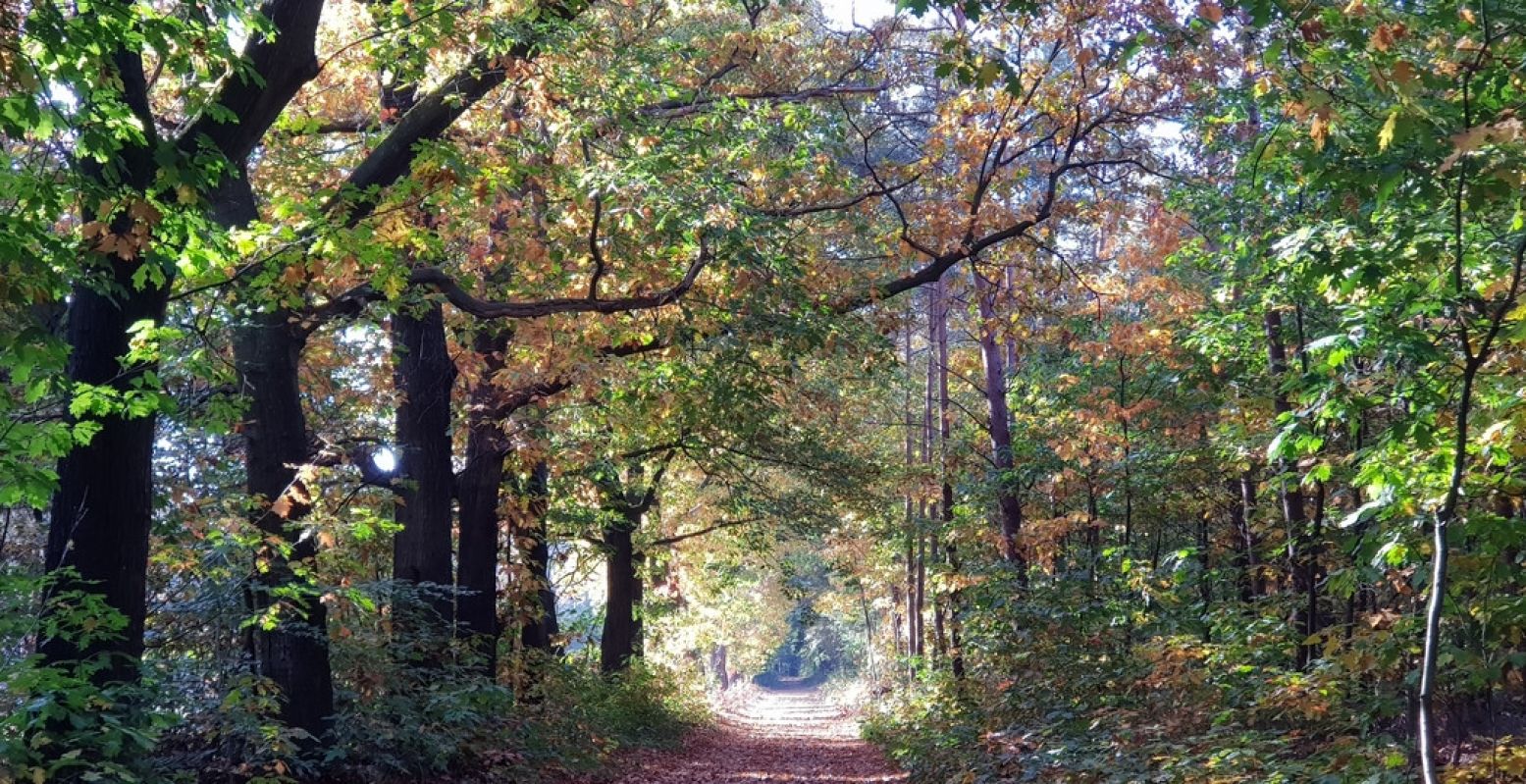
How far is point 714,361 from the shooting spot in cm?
1223

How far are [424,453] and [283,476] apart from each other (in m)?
3.16

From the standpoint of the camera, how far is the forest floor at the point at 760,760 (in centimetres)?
1577

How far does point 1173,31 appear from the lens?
5.88 m

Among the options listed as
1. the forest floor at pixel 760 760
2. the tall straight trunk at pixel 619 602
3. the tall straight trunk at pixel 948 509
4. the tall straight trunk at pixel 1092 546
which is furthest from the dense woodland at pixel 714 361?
the tall straight trunk at pixel 619 602

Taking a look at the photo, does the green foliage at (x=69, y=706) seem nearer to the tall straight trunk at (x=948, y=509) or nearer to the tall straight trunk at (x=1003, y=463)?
the tall straight trunk at (x=1003, y=463)

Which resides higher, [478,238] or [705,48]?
[705,48]

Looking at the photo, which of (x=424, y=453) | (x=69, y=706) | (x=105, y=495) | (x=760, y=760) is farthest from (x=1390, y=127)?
(x=760, y=760)

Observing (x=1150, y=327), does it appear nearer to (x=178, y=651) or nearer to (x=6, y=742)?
(x=178, y=651)

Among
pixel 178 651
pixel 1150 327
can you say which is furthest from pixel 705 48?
pixel 178 651

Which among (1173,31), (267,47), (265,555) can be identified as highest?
(267,47)

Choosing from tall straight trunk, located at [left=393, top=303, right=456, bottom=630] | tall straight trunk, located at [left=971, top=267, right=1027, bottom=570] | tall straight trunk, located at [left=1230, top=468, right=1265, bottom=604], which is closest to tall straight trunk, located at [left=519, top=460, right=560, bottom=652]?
tall straight trunk, located at [left=393, top=303, right=456, bottom=630]

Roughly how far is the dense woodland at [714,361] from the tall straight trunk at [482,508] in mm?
78

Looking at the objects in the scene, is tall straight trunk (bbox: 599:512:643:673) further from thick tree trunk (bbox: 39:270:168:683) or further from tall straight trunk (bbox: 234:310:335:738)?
thick tree trunk (bbox: 39:270:168:683)

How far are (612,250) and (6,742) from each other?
21.6 ft
